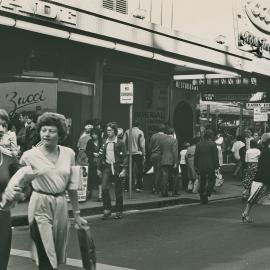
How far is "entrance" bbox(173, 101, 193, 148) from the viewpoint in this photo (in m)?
22.9

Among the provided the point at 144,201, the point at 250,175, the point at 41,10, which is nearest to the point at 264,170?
the point at 144,201

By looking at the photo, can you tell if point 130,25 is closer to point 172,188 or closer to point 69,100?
point 69,100

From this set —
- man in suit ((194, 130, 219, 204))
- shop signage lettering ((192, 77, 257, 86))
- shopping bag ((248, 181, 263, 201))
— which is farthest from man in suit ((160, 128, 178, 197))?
shop signage lettering ((192, 77, 257, 86))

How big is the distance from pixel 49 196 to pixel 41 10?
8721mm

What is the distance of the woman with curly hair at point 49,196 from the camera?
5234 mm

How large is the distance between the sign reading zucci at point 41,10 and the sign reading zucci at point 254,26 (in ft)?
36.7

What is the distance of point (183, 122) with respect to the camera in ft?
76.5

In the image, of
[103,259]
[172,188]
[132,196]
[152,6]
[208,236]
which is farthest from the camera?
[152,6]

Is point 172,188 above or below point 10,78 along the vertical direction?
below

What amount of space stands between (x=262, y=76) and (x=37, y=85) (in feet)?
33.2

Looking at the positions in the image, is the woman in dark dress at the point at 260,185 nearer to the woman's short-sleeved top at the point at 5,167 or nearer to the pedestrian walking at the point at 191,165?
the pedestrian walking at the point at 191,165

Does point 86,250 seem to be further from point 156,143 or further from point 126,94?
point 156,143

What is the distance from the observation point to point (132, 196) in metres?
16.0

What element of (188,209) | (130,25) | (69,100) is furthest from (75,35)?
(188,209)
